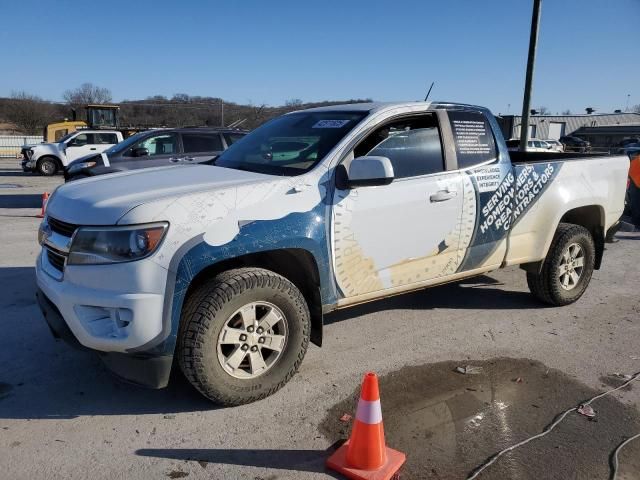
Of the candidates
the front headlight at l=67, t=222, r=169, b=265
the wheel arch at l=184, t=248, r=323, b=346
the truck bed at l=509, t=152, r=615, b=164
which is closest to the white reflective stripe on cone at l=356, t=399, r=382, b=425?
the wheel arch at l=184, t=248, r=323, b=346

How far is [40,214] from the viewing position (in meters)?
10.5

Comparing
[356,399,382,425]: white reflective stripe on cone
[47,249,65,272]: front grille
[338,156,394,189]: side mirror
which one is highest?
[338,156,394,189]: side mirror

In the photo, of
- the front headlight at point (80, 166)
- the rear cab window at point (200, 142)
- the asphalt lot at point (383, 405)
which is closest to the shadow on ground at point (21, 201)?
the front headlight at point (80, 166)

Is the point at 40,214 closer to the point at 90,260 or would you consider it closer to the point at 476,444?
the point at 90,260

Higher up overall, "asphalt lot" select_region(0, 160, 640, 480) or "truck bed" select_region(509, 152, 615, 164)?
"truck bed" select_region(509, 152, 615, 164)

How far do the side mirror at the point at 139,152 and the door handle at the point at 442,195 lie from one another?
785 cm

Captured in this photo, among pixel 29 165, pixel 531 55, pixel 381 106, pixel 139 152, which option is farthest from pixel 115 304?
pixel 29 165

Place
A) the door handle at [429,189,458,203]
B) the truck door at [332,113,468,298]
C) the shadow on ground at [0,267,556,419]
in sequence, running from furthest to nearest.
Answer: the door handle at [429,189,458,203] → the truck door at [332,113,468,298] → the shadow on ground at [0,267,556,419]

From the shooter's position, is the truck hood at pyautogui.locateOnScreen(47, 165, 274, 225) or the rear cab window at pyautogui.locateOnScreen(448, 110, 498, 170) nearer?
the truck hood at pyautogui.locateOnScreen(47, 165, 274, 225)

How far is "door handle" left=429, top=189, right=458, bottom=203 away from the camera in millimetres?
3994

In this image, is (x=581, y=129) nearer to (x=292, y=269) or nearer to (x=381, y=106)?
(x=381, y=106)

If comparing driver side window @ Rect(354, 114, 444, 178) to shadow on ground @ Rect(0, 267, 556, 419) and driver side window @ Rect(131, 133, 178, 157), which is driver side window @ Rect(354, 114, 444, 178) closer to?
shadow on ground @ Rect(0, 267, 556, 419)

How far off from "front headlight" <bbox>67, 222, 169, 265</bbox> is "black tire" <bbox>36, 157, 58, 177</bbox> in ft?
66.9

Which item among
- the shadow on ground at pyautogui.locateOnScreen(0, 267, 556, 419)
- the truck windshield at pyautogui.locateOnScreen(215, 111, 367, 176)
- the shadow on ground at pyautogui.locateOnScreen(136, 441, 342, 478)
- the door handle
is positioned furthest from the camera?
the door handle
